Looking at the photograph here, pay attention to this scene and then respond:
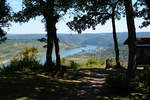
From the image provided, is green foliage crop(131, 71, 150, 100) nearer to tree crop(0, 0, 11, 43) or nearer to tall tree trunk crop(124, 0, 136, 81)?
tall tree trunk crop(124, 0, 136, 81)

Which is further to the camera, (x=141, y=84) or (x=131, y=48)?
(x=131, y=48)

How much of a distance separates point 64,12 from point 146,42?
10.1 metres

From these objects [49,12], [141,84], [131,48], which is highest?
[49,12]

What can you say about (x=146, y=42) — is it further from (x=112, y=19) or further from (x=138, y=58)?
(x=112, y=19)

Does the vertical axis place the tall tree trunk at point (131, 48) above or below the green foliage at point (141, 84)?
above

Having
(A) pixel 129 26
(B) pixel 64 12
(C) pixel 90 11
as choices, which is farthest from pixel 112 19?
(A) pixel 129 26

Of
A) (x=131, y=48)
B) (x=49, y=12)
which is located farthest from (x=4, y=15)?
(x=131, y=48)

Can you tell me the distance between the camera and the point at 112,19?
59.4ft

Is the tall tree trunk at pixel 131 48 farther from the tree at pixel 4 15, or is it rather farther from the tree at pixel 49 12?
the tree at pixel 4 15

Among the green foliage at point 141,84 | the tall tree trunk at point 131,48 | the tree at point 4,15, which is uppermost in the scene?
the tree at point 4,15

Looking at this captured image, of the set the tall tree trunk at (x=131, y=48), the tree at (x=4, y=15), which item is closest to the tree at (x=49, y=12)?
the tree at (x=4, y=15)

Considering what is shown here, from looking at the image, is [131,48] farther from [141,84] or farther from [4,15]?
[4,15]

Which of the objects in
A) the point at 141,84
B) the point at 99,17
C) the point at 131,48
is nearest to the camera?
the point at 141,84

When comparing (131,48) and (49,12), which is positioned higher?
(49,12)
